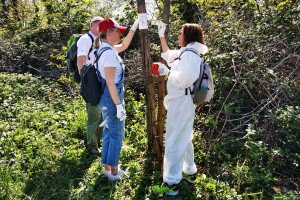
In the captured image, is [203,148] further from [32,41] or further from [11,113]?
[32,41]

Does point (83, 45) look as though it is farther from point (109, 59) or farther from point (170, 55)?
point (170, 55)

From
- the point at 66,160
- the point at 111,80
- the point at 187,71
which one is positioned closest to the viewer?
the point at 187,71

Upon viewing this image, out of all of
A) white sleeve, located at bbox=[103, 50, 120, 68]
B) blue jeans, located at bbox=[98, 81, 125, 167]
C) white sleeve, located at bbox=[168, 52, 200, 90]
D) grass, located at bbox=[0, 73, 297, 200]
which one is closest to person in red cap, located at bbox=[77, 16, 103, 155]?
grass, located at bbox=[0, 73, 297, 200]

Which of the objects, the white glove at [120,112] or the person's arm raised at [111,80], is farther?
the white glove at [120,112]

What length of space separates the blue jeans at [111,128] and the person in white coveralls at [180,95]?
0.55 m

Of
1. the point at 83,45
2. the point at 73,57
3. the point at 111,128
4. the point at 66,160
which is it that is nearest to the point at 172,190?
the point at 111,128

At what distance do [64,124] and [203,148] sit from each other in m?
2.25

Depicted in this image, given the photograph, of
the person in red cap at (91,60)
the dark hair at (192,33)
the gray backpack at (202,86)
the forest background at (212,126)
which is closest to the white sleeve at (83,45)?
the person in red cap at (91,60)

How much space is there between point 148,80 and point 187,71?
0.70 m

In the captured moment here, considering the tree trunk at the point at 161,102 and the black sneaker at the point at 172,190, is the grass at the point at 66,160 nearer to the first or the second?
the black sneaker at the point at 172,190

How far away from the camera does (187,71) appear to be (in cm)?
323

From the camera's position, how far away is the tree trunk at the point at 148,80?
3.62 m

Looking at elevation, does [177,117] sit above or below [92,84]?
below

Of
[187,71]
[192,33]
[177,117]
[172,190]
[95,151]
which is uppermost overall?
[192,33]
